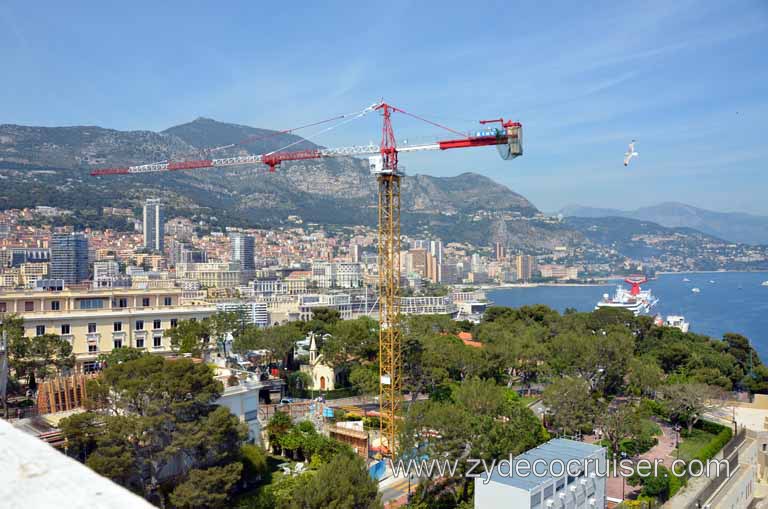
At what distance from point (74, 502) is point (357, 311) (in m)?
74.3

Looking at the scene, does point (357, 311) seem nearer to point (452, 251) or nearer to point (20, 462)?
point (20, 462)

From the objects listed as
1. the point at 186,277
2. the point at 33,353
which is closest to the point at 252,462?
the point at 33,353

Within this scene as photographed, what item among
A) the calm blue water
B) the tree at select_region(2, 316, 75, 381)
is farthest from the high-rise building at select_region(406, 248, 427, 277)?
the tree at select_region(2, 316, 75, 381)

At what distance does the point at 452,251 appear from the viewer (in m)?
173

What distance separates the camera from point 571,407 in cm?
1761

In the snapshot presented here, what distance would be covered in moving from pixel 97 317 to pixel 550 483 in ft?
63.9

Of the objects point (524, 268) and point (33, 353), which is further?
point (524, 268)

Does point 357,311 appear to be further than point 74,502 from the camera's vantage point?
Yes

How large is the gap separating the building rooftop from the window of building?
749 inches

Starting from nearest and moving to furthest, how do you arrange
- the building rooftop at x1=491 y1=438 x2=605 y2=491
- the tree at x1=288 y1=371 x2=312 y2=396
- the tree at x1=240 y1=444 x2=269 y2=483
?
1. the building rooftop at x1=491 y1=438 x2=605 y2=491
2. the tree at x1=240 y1=444 x2=269 y2=483
3. the tree at x1=288 y1=371 x2=312 y2=396

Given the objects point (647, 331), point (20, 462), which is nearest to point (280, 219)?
point (647, 331)

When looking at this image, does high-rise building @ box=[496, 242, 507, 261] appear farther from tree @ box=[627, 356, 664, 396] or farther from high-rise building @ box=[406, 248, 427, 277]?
tree @ box=[627, 356, 664, 396]

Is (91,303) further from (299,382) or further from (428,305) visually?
(428,305)

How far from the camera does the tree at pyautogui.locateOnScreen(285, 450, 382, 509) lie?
10.6 m
